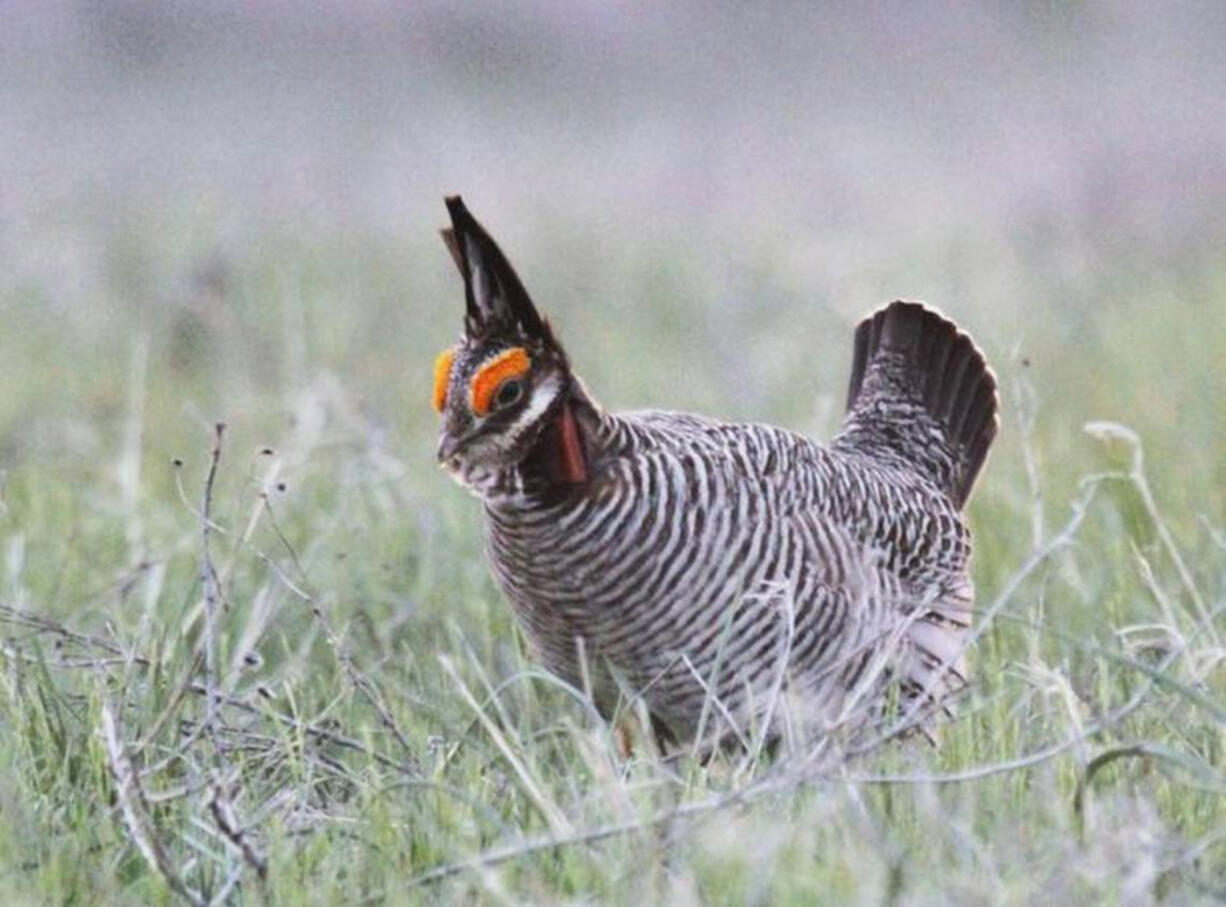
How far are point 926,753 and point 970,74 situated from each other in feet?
33.9

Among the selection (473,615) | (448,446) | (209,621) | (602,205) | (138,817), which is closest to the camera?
(138,817)

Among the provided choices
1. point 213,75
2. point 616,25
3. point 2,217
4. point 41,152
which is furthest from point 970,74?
point 2,217

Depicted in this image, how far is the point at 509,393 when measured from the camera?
4254 mm

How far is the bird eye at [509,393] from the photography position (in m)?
4.23

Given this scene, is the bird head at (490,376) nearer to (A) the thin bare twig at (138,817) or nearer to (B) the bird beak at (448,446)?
(B) the bird beak at (448,446)

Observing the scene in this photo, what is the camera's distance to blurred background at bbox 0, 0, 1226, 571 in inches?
276

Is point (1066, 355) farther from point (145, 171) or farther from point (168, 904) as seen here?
point (145, 171)

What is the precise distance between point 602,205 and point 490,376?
653 centimetres

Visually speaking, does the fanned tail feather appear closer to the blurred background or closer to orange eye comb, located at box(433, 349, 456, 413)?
the blurred background

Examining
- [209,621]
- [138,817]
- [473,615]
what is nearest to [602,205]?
[473,615]

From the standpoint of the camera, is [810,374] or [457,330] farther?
[457,330]

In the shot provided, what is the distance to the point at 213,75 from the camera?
1398cm

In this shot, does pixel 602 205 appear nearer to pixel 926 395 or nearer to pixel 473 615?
pixel 926 395

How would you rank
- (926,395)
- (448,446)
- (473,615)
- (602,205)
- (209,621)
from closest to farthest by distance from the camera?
(209,621)
(448,446)
(473,615)
(926,395)
(602,205)
